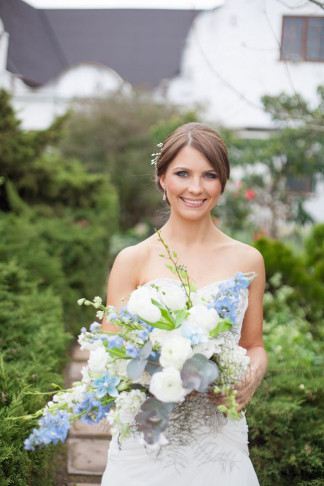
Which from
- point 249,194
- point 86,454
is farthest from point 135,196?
point 86,454

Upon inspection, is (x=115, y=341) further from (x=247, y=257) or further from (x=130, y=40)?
(x=130, y=40)

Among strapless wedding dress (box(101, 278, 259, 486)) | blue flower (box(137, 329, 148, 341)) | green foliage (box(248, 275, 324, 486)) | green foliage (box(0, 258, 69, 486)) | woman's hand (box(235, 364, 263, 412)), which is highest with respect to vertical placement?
blue flower (box(137, 329, 148, 341))

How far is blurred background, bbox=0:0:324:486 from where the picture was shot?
3.21 metres

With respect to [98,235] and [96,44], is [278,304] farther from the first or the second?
[96,44]

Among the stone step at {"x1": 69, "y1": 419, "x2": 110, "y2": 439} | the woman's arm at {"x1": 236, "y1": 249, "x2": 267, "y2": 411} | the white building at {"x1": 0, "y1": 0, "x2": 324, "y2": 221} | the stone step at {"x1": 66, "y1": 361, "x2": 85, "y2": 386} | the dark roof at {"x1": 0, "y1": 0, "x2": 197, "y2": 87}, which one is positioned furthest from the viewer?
the dark roof at {"x1": 0, "y1": 0, "x2": 197, "y2": 87}

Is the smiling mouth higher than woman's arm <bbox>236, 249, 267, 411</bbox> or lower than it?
higher

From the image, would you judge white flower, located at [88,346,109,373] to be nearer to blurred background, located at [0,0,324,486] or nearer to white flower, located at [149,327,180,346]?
white flower, located at [149,327,180,346]

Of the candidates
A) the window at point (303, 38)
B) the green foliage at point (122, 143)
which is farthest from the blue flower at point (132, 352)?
the green foliage at point (122, 143)

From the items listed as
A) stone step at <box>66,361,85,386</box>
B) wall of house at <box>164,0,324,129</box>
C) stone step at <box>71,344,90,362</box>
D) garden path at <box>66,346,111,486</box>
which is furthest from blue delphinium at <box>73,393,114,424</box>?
stone step at <box>71,344,90,362</box>

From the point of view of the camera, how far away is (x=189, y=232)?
2.37 m

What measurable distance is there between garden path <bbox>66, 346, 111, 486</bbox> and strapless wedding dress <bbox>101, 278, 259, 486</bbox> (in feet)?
3.93

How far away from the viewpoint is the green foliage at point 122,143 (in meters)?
14.6

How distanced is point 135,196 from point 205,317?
13529mm

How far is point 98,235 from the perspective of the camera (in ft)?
23.4
